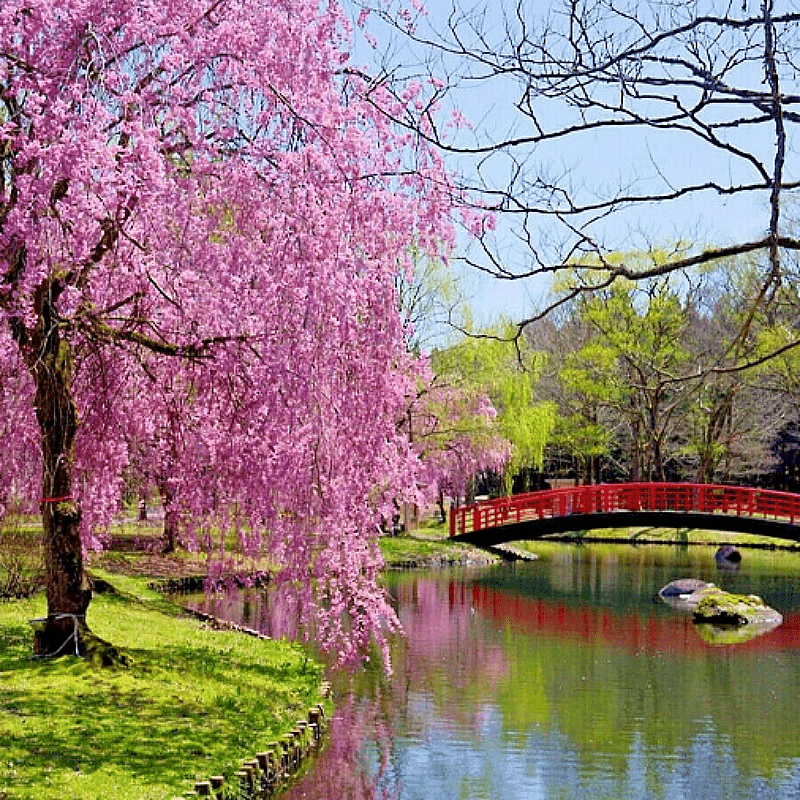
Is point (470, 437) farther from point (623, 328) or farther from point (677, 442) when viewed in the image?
point (677, 442)

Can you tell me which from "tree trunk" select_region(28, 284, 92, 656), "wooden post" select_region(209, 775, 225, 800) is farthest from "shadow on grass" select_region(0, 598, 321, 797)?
"tree trunk" select_region(28, 284, 92, 656)

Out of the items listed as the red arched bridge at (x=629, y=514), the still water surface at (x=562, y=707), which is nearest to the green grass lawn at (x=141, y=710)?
the still water surface at (x=562, y=707)

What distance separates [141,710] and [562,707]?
509 cm

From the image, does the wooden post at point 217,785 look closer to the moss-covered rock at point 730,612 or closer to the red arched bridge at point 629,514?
the moss-covered rock at point 730,612

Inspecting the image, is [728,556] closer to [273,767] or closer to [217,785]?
[273,767]

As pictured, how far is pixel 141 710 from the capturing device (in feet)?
30.0

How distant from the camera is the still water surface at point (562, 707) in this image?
9.65 meters

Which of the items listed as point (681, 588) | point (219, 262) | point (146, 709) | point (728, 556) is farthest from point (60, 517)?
point (728, 556)

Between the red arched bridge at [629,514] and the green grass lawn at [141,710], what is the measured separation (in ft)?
51.8

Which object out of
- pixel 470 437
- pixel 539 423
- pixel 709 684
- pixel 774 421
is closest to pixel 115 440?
pixel 709 684

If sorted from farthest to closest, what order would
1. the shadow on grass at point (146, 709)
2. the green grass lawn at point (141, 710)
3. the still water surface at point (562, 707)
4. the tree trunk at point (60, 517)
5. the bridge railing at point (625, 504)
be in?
the bridge railing at point (625, 504)
the tree trunk at point (60, 517)
the still water surface at point (562, 707)
the shadow on grass at point (146, 709)
the green grass lawn at point (141, 710)

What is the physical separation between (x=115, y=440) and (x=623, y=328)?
92.5 ft

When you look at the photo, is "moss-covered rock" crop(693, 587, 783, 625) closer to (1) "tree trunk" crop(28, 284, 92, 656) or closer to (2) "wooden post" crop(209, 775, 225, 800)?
(1) "tree trunk" crop(28, 284, 92, 656)

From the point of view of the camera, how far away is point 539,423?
34750 millimetres
